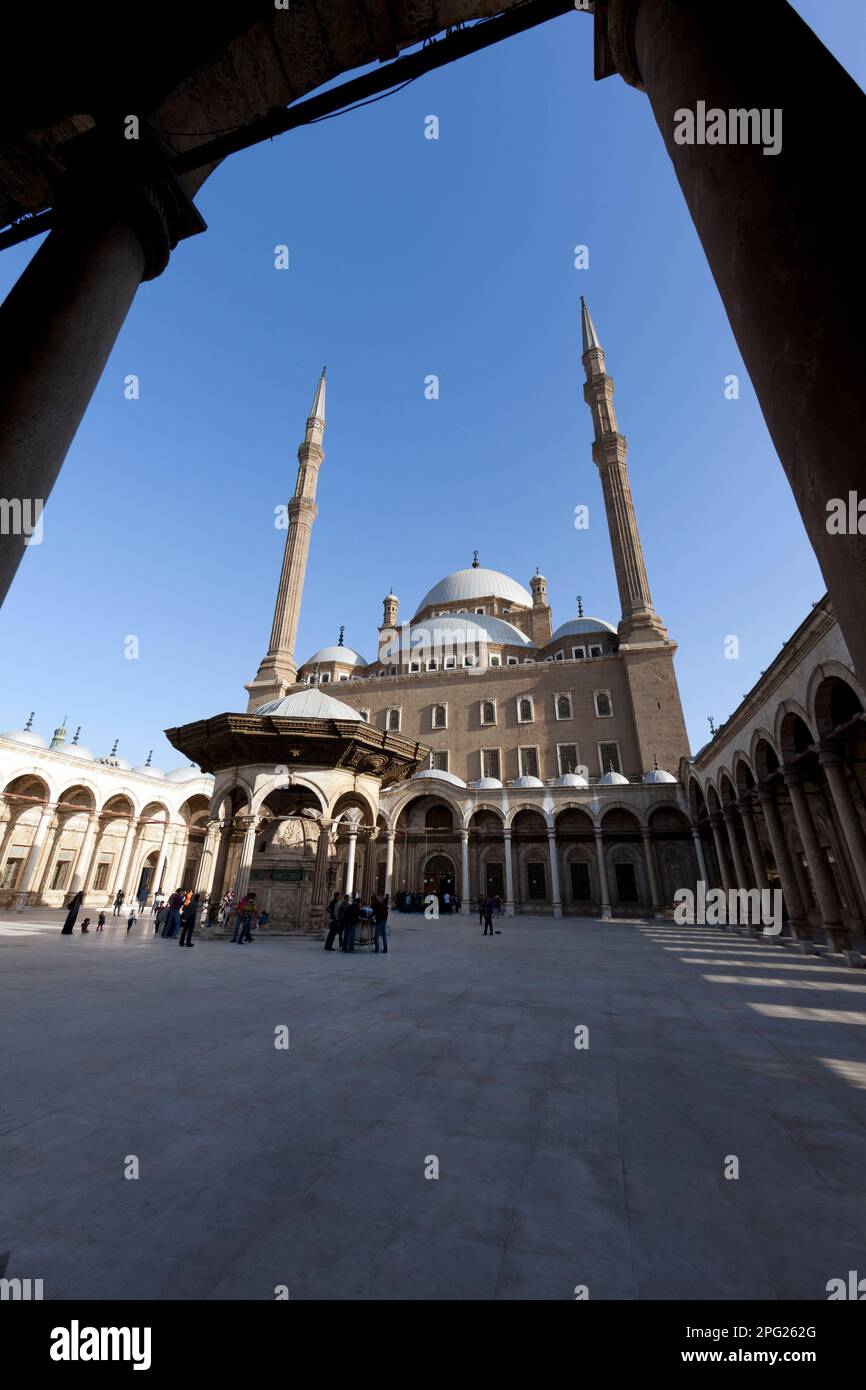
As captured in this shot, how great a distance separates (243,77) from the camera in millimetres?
4648

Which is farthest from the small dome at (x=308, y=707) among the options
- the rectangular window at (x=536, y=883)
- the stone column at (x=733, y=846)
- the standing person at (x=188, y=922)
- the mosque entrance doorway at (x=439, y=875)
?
the rectangular window at (x=536, y=883)

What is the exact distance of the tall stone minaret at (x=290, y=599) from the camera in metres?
39.8

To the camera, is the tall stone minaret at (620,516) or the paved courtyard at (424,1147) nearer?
the paved courtyard at (424,1147)

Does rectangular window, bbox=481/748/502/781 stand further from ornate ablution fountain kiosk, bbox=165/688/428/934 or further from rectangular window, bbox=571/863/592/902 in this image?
ornate ablution fountain kiosk, bbox=165/688/428/934

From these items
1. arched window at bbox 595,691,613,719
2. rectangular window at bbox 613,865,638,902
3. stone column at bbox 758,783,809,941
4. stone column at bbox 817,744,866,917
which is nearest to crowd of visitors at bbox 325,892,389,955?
stone column at bbox 817,744,866,917

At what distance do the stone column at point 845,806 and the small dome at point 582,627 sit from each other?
1067 inches

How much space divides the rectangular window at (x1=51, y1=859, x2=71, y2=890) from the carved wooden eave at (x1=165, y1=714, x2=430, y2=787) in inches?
891

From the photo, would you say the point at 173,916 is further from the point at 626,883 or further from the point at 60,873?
the point at 626,883

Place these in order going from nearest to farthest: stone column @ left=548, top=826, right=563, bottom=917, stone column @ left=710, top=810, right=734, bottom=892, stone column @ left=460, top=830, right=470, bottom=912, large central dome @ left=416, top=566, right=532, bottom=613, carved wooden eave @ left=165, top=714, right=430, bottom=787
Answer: carved wooden eave @ left=165, top=714, right=430, bottom=787, stone column @ left=710, top=810, right=734, bottom=892, stone column @ left=548, top=826, right=563, bottom=917, stone column @ left=460, top=830, right=470, bottom=912, large central dome @ left=416, top=566, right=532, bottom=613

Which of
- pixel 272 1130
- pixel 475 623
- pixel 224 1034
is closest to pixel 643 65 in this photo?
pixel 272 1130

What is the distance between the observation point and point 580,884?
30.0m

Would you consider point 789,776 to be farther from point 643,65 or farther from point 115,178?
point 115,178

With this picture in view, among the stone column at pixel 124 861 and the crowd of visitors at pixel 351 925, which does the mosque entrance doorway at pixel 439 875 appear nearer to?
the stone column at pixel 124 861

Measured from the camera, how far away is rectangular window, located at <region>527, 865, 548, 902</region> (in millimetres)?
30625
